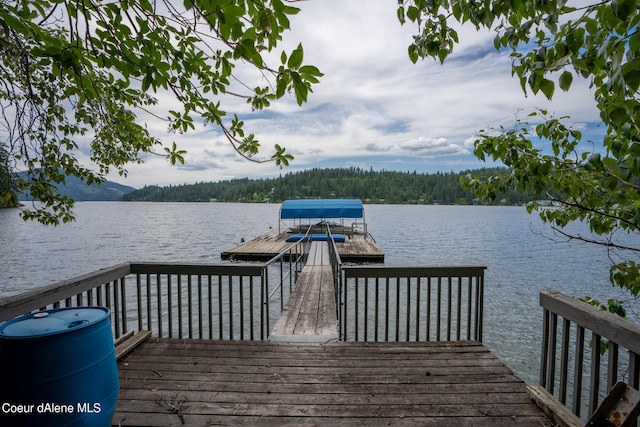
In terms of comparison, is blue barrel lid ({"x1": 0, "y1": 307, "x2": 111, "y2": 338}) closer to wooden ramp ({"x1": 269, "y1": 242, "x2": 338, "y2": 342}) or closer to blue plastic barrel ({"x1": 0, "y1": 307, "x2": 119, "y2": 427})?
blue plastic barrel ({"x1": 0, "y1": 307, "x2": 119, "y2": 427})

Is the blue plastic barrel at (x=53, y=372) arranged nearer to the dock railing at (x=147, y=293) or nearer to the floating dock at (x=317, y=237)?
the dock railing at (x=147, y=293)

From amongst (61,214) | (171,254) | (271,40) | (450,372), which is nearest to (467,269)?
(450,372)

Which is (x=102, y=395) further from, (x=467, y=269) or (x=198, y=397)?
(x=467, y=269)

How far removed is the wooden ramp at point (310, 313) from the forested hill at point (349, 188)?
3201 inches

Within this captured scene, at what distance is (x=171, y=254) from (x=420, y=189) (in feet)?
337

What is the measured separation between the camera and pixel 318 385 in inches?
109

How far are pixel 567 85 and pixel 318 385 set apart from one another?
8.87ft

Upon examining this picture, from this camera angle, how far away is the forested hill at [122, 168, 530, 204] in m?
97.2

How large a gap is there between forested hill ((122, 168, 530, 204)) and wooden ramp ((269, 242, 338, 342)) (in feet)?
267

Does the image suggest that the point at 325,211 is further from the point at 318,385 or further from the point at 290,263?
the point at 318,385

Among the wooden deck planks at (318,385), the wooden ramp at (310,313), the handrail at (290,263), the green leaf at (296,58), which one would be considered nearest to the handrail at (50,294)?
the wooden deck planks at (318,385)

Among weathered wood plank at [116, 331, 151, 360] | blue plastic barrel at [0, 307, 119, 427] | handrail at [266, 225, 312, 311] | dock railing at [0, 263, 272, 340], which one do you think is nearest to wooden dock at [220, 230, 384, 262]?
handrail at [266, 225, 312, 311]

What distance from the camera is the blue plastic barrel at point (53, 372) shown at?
1499 millimetres

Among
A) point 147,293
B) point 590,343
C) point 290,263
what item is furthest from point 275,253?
point 590,343
